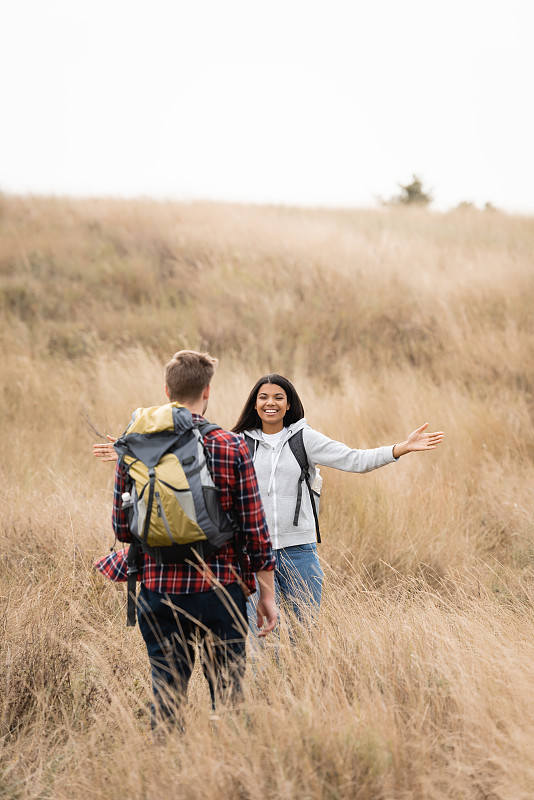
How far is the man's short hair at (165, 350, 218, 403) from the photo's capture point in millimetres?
2352

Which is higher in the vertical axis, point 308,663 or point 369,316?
point 369,316

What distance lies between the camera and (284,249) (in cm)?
1138

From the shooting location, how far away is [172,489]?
6.94ft

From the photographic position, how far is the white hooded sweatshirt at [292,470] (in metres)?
3.01

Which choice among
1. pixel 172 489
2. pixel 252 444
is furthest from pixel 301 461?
pixel 172 489

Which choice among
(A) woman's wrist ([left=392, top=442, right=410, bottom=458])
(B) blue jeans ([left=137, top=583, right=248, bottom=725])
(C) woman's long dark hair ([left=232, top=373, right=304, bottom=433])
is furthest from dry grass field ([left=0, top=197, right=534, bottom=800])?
(C) woman's long dark hair ([left=232, top=373, right=304, bottom=433])

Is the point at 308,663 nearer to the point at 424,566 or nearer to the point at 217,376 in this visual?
the point at 424,566

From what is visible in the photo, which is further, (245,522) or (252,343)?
(252,343)

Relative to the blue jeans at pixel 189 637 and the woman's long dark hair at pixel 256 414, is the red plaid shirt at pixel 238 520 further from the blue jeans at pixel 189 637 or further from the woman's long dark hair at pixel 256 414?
the woman's long dark hair at pixel 256 414

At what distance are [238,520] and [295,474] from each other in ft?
2.47

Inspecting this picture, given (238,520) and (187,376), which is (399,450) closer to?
(238,520)

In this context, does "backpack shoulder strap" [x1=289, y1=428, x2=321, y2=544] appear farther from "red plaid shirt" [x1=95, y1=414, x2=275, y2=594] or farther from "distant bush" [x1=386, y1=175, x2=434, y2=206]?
"distant bush" [x1=386, y1=175, x2=434, y2=206]

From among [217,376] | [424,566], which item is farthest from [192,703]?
[217,376]

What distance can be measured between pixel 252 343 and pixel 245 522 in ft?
22.1
